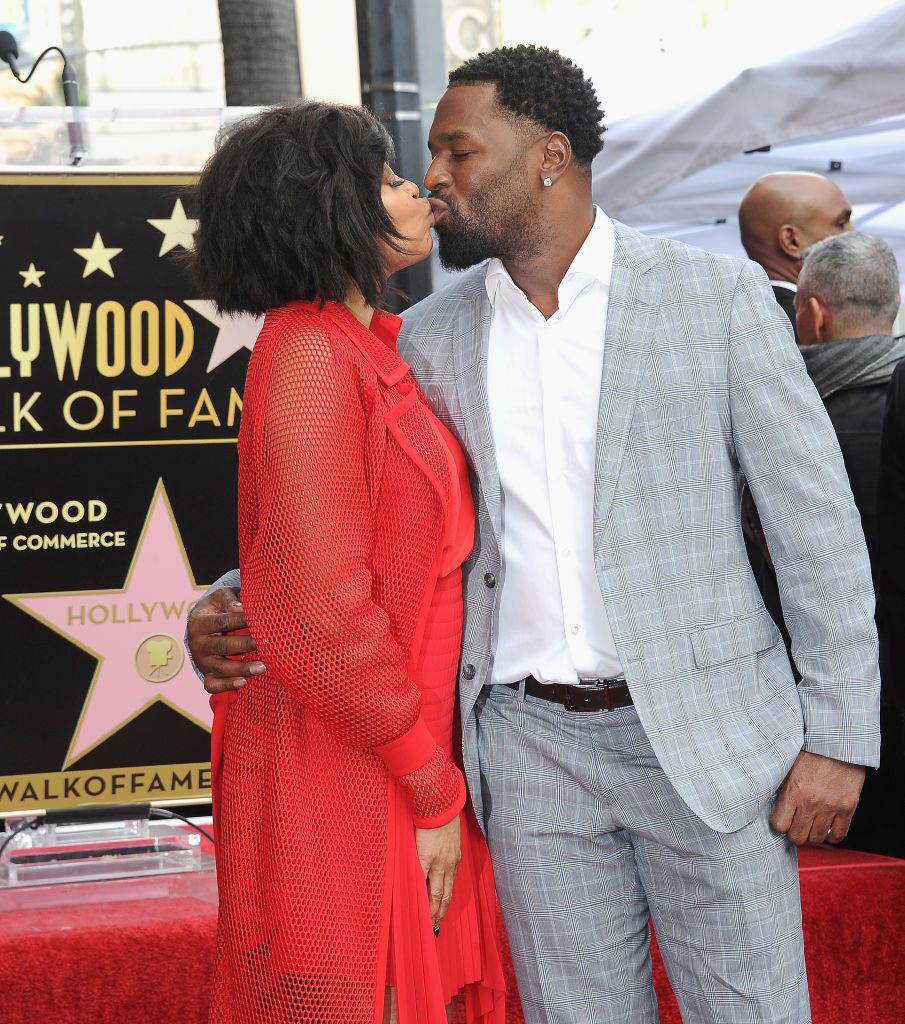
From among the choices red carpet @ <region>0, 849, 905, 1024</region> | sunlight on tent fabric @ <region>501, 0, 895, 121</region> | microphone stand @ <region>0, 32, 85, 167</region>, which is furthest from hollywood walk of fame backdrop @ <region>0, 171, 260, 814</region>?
sunlight on tent fabric @ <region>501, 0, 895, 121</region>

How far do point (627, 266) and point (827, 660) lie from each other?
0.71 metres

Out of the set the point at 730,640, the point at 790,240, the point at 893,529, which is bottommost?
the point at 893,529

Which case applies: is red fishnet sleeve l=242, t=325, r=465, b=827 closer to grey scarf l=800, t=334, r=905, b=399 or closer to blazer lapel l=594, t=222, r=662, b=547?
blazer lapel l=594, t=222, r=662, b=547

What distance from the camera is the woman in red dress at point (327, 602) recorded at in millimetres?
1676

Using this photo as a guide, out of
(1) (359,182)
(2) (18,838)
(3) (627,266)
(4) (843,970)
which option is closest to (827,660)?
(3) (627,266)

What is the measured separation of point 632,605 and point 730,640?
0.18 metres

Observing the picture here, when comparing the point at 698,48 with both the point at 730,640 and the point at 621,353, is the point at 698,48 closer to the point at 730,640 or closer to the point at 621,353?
the point at 621,353

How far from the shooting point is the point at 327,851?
176 centimetres

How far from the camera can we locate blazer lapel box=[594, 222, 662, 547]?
6.13 feet

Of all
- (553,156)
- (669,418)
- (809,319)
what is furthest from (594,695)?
(809,319)

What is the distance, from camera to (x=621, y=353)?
1.91m

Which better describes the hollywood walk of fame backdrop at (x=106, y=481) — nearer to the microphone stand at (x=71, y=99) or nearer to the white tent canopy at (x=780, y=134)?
the microphone stand at (x=71, y=99)

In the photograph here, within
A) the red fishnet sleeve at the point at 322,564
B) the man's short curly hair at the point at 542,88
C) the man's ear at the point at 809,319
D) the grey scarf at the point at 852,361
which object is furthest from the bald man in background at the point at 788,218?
the red fishnet sleeve at the point at 322,564

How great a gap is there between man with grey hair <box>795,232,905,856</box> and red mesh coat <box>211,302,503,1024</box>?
174 cm
